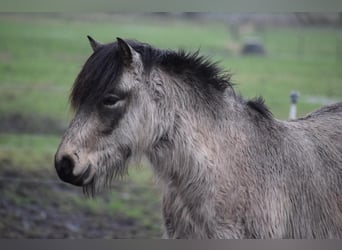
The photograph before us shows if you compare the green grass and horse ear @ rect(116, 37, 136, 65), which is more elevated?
horse ear @ rect(116, 37, 136, 65)

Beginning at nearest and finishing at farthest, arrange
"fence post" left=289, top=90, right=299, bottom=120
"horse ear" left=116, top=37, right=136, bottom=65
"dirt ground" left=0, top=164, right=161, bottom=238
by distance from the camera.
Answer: "horse ear" left=116, top=37, right=136, bottom=65 < "fence post" left=289, top=90, right=299, bottom=120 < "dirt ground" left=0, top=164, right=161, bottom=238

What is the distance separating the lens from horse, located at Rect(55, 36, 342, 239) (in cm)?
219

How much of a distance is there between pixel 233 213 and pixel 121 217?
1652 mm

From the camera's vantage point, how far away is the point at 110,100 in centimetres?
220

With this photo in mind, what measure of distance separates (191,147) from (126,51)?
487 mm

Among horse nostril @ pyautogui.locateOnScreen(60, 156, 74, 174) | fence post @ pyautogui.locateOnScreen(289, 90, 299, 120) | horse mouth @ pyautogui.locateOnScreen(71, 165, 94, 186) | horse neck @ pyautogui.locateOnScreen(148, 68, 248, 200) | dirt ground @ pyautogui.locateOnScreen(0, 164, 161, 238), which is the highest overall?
fence post @ pyautogui.locateOnScreen(289, 90, 299, 120)

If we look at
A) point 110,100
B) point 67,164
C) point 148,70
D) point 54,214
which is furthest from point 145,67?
point 54,214

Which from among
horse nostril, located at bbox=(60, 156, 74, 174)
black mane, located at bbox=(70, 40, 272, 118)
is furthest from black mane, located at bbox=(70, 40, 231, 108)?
horse nostril, located at bbox=(60, 156, 74, 174)

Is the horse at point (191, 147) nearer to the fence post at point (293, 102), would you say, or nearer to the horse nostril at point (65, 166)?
the horse nostril at point (65, 166)

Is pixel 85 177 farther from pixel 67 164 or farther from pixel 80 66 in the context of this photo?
pixel 80 66

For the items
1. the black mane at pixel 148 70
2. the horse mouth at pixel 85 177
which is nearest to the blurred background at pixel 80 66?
the black mane at pixel 148 70

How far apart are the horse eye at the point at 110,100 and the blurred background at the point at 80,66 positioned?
1276mm

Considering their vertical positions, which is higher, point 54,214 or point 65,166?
point 65,166

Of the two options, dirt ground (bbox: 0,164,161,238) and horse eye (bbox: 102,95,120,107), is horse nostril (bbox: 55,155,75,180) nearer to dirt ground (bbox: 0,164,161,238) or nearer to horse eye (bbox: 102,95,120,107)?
horse eye (bbox: 102,95,120,107)
